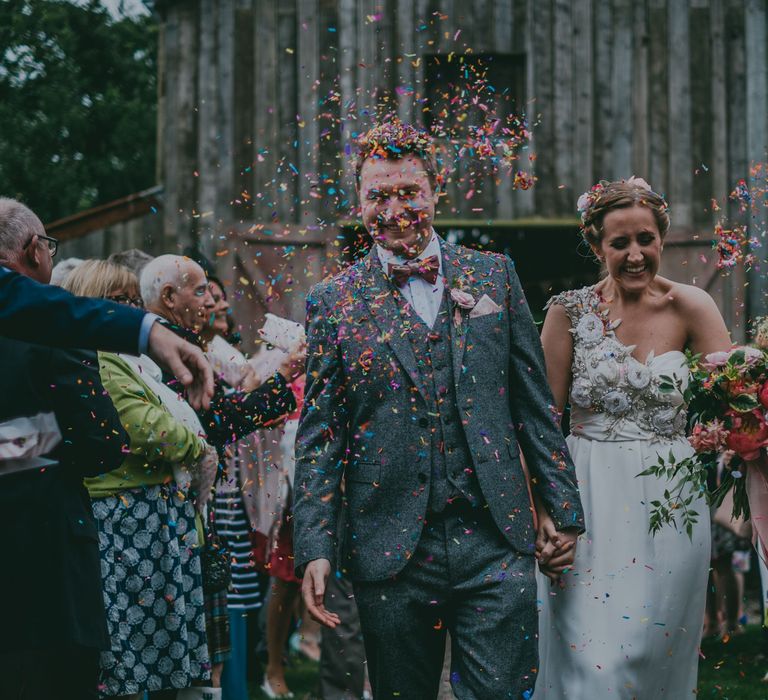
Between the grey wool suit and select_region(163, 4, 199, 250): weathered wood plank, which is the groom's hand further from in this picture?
select_region(163, 4, 199, 250): weathered wood plank

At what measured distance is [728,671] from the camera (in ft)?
25.5

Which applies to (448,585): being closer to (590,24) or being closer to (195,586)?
(195,586)

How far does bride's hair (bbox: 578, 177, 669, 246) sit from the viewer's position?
4.53m

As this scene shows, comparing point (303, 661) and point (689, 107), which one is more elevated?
point (689, 107)

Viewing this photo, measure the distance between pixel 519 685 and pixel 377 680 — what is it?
45 cm

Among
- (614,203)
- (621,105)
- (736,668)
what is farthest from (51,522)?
(621,105)

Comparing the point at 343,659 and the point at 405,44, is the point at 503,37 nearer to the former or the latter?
the point at 405,44

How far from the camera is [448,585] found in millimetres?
3625

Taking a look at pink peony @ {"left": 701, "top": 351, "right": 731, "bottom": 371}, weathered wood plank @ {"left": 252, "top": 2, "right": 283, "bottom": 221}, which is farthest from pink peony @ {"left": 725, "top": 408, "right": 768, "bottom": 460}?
weathered wood plank @ {"left": 252, "top": 2, "right": 283, "bottom": 221}

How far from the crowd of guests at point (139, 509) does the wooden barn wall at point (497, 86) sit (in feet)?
16.4

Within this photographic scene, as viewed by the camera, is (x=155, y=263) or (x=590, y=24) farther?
(x=590, y=24)

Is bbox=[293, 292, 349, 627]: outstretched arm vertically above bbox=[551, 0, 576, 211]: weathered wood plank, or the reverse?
bbox=[551, 0, 576, 211]: weathered wood plank

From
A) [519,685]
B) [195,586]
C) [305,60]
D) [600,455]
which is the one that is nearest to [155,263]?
[195,586]

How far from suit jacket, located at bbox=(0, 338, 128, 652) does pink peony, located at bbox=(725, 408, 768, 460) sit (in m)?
2.23
